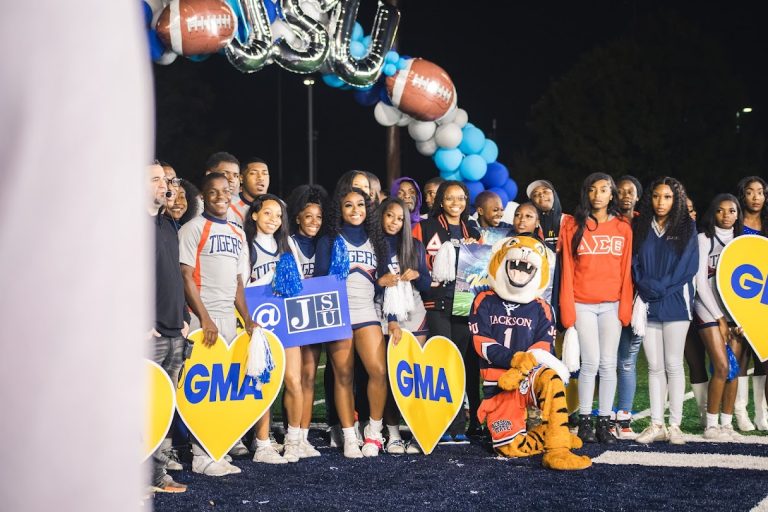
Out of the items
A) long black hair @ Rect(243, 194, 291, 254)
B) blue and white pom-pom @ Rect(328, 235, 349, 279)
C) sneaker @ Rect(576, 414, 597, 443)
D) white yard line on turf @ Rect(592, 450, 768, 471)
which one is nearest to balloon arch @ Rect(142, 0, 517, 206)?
long black hair @ Rect(243, 194, 291, 254)

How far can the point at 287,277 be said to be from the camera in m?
6.10

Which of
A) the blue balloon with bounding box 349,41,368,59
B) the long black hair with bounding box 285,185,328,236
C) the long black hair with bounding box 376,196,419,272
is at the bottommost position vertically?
the long black hair with bounding box 376,196,419,272

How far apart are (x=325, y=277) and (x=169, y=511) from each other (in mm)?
2140

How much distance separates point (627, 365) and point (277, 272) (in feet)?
8.54

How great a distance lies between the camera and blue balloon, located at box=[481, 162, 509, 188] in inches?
409

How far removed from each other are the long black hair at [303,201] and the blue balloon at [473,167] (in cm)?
370

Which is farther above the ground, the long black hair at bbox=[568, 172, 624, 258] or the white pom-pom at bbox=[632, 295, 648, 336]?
the long black hair at bbox=[568, 172, 624, 258]

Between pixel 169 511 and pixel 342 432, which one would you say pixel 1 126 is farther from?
pixel 342 432

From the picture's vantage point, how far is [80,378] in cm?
51

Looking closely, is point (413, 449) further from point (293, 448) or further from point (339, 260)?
point (339, 260)

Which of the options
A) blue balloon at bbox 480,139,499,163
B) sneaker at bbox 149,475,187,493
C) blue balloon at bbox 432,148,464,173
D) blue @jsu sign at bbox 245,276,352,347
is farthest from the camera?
blue balloon at bbox 480,139,499,163

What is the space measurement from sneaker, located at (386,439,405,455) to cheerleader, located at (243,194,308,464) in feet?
1.72

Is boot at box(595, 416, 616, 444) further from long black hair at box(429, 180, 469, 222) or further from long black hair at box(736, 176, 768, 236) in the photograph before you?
long black hair at box(736, 176, 768, 236)

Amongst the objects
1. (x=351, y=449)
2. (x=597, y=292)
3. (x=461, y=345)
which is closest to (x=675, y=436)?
(x=597, y=292)
